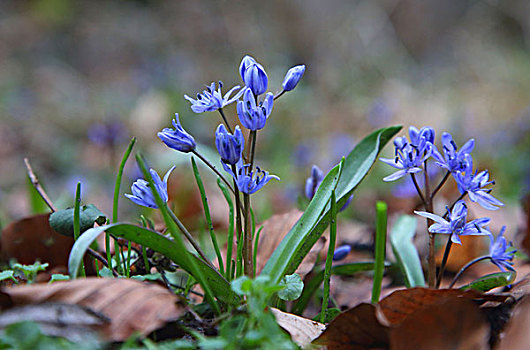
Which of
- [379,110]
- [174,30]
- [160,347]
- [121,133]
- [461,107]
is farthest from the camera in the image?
[174,30]

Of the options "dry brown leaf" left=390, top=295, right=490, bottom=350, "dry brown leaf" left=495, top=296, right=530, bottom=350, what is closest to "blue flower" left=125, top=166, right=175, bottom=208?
"dry brown leaf" left=390, top=295, right=490, bottom=350

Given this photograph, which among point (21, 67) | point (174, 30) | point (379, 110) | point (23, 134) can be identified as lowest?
point (23, 134)

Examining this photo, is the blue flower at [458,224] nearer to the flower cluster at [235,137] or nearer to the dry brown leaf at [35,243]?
the flower cluster at [235,137]

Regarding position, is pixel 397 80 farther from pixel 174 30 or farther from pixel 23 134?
pixel 23 134

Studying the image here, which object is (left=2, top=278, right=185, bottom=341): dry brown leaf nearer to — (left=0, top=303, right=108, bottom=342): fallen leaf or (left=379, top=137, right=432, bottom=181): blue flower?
(left=0, top=303, right=108, bottom=342): fallen leaf

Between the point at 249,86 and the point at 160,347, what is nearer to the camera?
the point at 160,347

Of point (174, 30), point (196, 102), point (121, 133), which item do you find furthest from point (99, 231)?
point (174, 30)
